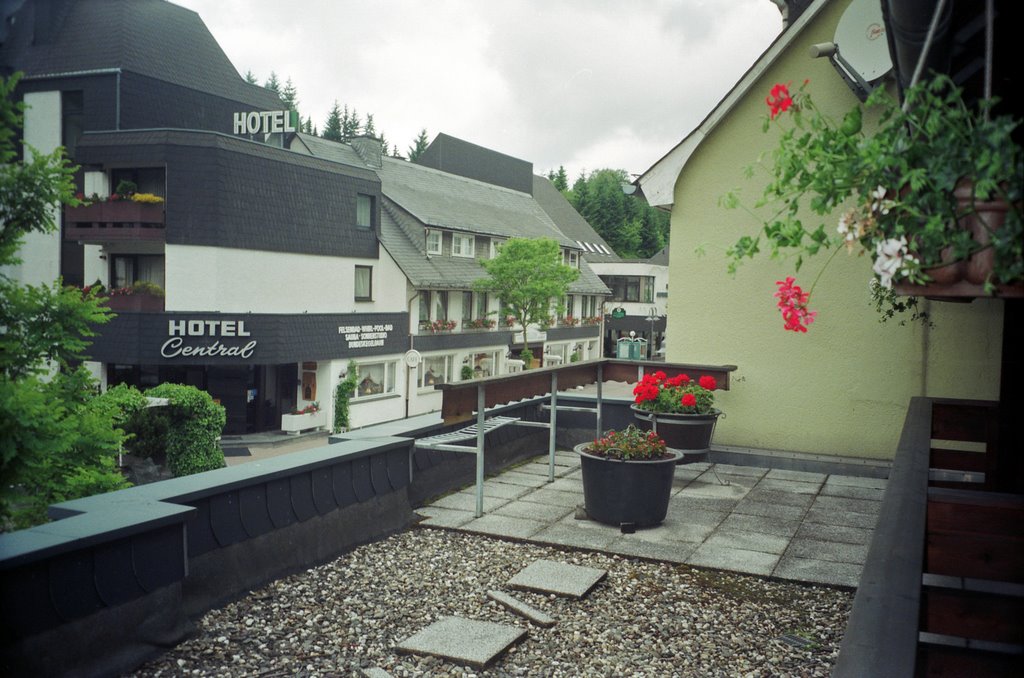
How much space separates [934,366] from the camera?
1058 centimetres

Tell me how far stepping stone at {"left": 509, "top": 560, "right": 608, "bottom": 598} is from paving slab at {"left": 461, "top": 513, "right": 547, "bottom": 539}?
947 mm

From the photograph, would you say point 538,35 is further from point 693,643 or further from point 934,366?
point 934,366

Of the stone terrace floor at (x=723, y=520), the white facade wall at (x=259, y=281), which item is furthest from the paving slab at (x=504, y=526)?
the white facade wall at (x=259, y=281)

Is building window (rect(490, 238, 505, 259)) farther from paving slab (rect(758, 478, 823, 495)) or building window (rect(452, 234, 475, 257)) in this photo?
paving slab (rect(758, 478, 823, 495))

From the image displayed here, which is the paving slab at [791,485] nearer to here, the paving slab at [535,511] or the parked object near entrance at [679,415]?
the parked object near entrance at [679,415]

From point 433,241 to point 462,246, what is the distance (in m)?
2.77

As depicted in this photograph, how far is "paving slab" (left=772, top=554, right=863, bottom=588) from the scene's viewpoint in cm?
649

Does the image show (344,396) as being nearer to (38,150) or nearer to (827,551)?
(827,551)

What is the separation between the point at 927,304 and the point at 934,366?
0.83 m

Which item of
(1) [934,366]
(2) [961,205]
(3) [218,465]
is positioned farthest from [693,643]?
(3) [218,465]

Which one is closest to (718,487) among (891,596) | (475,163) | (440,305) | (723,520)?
(723,520)

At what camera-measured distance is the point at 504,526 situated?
809 cm

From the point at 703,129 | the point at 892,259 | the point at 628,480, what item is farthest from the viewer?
the point at 703,129

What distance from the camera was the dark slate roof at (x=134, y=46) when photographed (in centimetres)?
285
